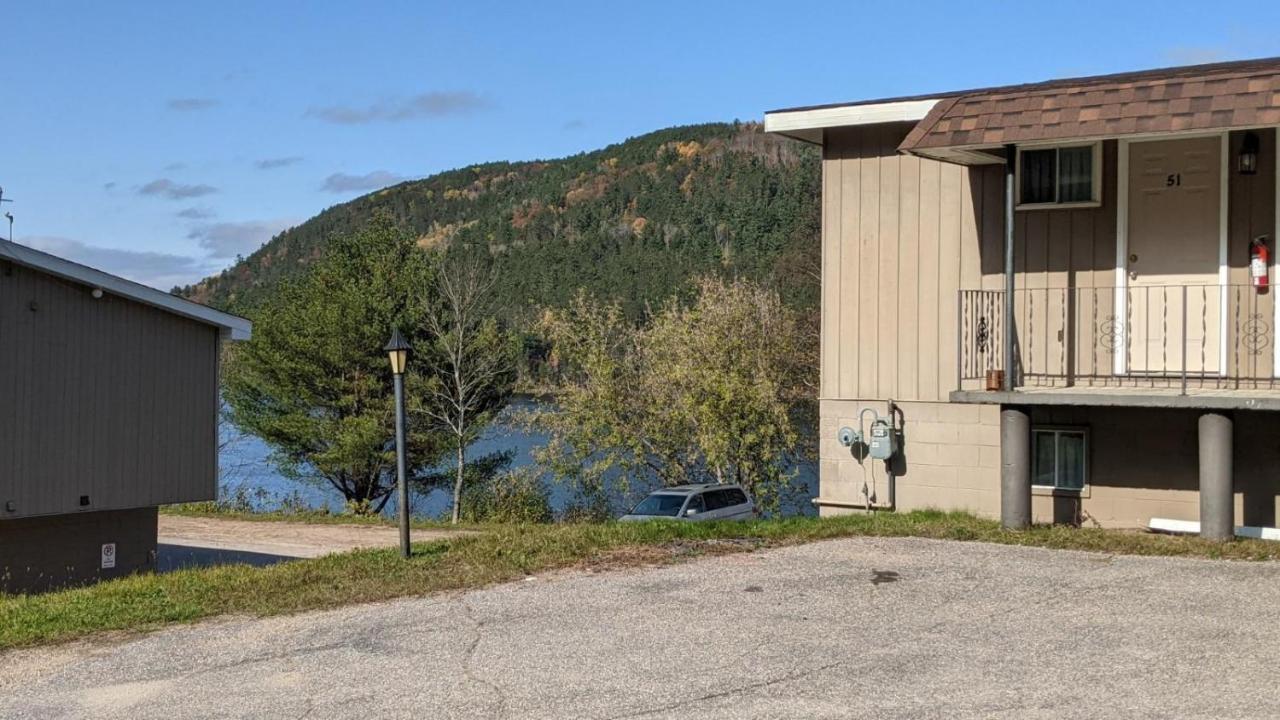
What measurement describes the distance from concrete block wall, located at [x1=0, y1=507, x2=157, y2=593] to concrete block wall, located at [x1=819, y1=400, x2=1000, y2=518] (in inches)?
407

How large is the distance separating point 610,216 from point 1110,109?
118 meters

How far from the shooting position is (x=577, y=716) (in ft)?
22.3

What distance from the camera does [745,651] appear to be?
7953 mm

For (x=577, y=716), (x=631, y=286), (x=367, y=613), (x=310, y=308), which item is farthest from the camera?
(x=631, y=286)

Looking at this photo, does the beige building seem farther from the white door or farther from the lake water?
the lake water

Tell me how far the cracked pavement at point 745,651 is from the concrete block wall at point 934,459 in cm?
246

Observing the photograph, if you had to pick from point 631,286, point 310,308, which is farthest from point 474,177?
point 310,308

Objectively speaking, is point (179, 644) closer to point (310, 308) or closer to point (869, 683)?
point (869, 683)

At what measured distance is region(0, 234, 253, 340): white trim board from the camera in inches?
619

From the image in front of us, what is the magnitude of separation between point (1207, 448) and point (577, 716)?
6811 millimetres

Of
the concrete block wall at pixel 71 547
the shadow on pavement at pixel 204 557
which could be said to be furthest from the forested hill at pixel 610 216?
the concrete block wall at pixel 71 547

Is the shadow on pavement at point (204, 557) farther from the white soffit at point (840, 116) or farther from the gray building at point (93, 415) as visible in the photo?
the white soffit at point (840, 116)

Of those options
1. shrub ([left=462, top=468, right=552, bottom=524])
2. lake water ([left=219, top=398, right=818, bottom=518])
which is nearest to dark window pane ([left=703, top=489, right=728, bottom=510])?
lake water ([left=219, top=398, right=818, bottom=518])

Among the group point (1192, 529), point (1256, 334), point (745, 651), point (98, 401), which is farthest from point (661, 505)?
point (745, 651)
